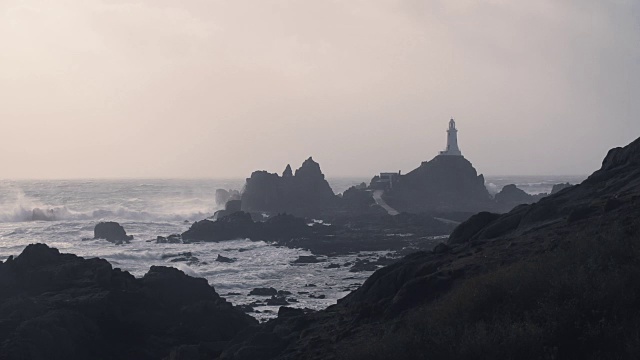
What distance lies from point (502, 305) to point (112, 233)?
59.3 metres

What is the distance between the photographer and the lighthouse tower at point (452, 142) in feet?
395

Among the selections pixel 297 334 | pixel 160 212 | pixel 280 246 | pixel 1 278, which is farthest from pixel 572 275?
pixel 160 212

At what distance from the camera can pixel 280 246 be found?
58.7 metres

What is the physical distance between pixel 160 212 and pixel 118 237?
43487mm

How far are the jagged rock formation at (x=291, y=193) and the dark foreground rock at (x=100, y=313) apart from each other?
72597mm

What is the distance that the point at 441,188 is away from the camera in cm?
10944

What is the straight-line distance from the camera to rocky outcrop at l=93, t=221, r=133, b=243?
6431 centimetres

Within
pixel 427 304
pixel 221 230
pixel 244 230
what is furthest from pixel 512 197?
pixel 427 304

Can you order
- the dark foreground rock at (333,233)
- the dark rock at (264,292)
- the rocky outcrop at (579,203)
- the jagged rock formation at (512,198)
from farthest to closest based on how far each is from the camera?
the jagged rock formation at (512,198) < the dark foreground rock at (333,233) < the dark rock at (264,292) < the rocky outcrop at (579,203)

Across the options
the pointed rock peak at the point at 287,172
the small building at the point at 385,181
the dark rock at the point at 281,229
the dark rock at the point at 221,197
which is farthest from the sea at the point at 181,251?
the small building at the point at 385,181

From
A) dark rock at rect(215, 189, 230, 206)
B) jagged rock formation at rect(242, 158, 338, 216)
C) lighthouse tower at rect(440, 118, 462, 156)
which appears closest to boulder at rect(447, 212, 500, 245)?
jagged rock formation at rect(242, 158, 338, 216)

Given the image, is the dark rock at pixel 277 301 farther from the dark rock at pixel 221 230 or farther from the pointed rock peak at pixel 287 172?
the pointed rock peak at pixel 287 172

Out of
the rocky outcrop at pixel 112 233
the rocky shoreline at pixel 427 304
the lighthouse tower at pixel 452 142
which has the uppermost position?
the lighthouse tower at pixel 452 142

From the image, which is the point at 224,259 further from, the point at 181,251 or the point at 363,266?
the point at 363,266
